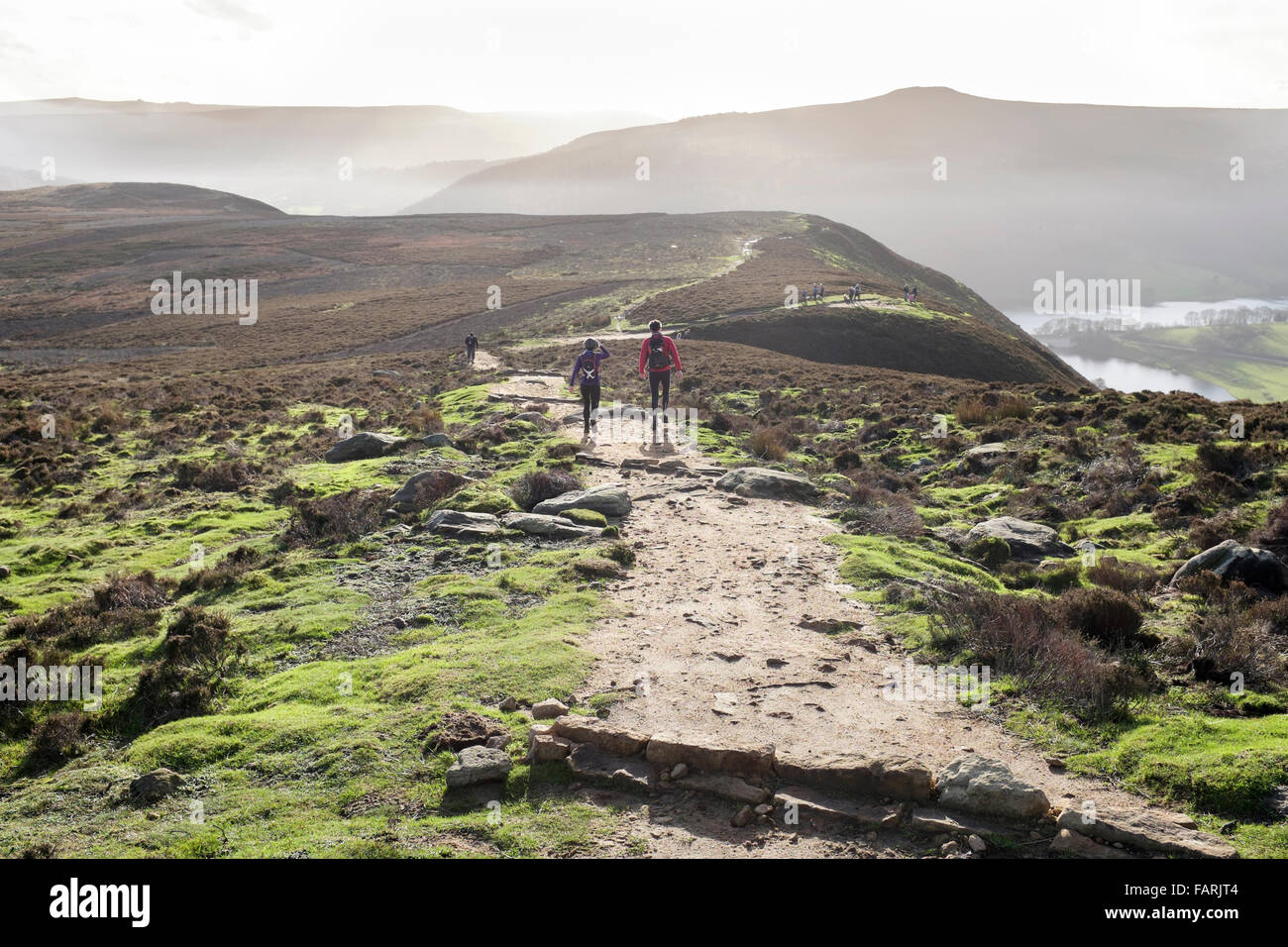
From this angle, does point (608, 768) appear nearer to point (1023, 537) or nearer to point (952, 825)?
point (952, 825)

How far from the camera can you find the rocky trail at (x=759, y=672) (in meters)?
6.32

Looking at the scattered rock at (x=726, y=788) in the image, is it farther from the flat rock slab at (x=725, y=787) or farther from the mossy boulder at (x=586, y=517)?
the mossy boulder at (x=586, y=517)

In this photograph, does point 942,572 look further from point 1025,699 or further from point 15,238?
point 15,238

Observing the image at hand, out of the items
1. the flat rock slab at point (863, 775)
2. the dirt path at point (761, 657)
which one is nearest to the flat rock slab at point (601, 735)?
the dirt path at point (761, 657)

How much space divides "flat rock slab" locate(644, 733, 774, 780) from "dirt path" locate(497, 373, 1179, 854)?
374mm

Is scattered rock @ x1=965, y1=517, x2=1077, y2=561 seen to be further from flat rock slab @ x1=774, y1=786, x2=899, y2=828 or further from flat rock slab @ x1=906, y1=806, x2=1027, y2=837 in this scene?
flat rock slab @ x1=774, y1=786, x2=899, y2=828

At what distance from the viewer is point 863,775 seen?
6.57 m

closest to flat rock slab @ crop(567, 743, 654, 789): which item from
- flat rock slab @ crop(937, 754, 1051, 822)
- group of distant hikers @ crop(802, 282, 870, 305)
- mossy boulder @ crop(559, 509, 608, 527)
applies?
flat rock slab @ crop(937, 754, 1051, 822)

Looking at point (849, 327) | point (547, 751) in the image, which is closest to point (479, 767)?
point (547, 751)

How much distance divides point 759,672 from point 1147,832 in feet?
13.4

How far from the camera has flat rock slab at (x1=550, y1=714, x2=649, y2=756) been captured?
23.6ft

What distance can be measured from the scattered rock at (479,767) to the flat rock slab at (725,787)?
4.95 feet

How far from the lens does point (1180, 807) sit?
6.04 metres
